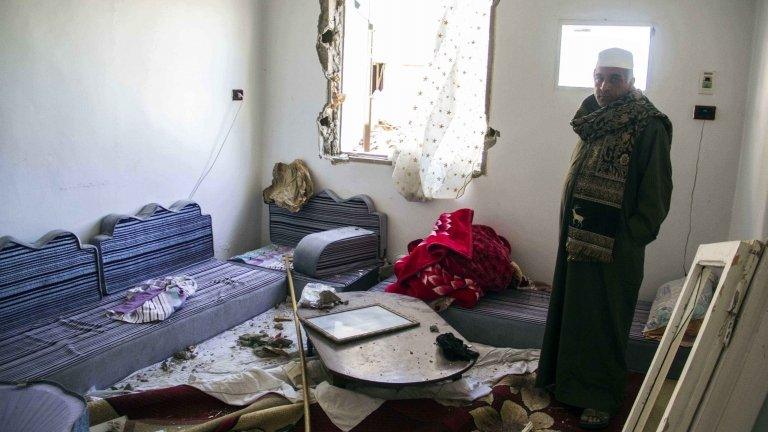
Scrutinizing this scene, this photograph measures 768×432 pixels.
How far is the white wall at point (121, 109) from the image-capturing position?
280 centimetres

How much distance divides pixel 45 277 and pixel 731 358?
2.88 metres

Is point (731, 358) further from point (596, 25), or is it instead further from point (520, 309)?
point (596, 25)

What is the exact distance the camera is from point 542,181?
3637mm

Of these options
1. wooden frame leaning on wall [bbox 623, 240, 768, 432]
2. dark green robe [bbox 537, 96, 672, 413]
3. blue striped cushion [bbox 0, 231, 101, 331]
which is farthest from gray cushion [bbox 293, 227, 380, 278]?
wooden frame leaning on wall [bbox 623, 240, 768, 432]

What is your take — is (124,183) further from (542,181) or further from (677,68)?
(677,68)

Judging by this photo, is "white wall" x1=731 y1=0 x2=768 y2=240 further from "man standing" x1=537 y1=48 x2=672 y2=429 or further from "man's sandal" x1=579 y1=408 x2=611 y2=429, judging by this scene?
"man's sandal" x1=579 y1=408 x2=611 y2=429

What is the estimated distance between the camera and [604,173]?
2.28 meters

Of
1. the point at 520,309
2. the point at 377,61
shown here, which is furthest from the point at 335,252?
the point at 377,61

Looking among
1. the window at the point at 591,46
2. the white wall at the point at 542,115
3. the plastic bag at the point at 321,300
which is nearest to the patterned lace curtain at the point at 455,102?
the white wall at the point at 542,115

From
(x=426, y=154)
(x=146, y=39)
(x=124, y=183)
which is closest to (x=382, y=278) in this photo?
(x=426, y=154)

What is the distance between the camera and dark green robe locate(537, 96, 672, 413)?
7.25 ft

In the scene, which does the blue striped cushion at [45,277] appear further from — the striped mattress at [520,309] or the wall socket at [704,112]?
the wall socket at [704,112]

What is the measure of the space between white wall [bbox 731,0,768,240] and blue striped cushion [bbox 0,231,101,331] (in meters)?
3.26

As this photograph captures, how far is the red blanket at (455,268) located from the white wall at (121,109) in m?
1.61
